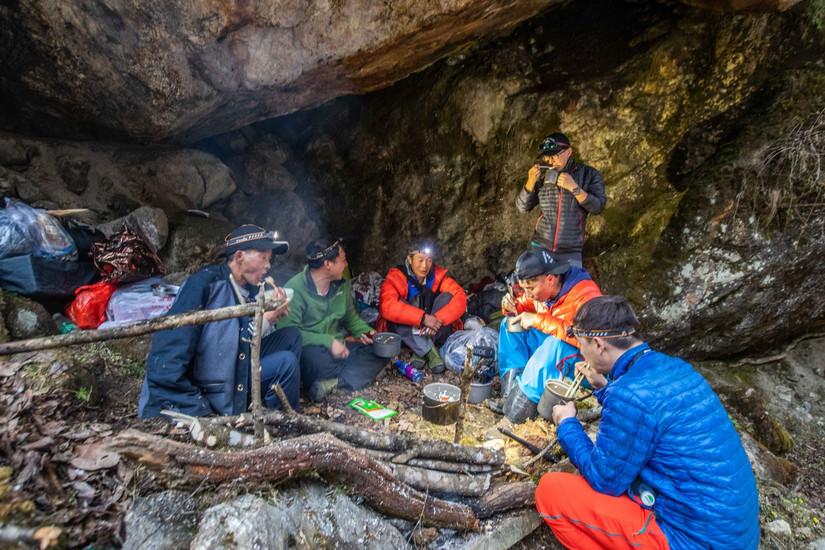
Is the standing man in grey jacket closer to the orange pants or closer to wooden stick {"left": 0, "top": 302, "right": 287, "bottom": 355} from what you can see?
the orange pants

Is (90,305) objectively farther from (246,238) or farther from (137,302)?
(246,238)

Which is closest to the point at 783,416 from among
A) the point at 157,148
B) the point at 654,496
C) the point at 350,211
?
the point at 654,496

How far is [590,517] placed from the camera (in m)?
2.66

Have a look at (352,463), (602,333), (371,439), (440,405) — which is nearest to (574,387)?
(602,333)

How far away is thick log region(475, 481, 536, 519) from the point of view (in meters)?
2.86

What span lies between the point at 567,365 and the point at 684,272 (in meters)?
3.04

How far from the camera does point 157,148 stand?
7234 millimetres

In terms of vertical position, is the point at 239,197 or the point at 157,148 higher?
the point at 157,148

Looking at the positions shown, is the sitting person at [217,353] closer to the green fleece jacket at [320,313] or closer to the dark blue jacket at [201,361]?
the dark blue jacket at [201,361]

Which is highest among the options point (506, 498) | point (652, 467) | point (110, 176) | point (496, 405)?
point (110, 176)

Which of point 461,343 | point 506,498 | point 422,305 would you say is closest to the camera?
point 506,498

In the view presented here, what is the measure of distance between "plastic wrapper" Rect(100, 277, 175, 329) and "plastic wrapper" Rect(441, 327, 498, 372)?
3791 millimetres

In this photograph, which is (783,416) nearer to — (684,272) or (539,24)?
(684,272)

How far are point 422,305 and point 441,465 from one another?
12.4ft
